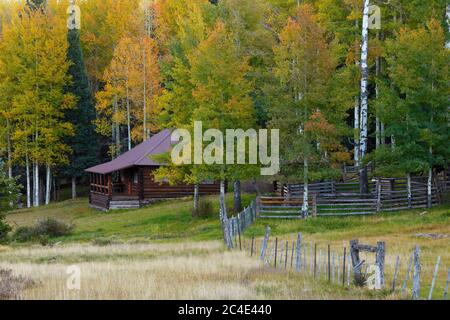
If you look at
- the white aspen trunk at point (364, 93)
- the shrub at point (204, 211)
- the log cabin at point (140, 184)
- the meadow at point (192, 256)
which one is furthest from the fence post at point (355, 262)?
the log cabin at point (140, 184)

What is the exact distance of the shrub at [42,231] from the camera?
3288 cm

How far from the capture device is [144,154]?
43031mm

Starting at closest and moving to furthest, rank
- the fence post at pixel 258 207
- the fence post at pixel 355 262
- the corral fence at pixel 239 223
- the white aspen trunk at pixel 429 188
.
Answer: the fence post at pixel 355 262 → the corral fence at pixel 239 223 → the white aspen trunk at pixel 429 188 → the fence post at pixel 258 207

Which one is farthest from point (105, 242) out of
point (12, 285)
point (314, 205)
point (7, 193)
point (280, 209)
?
point (12, 285)

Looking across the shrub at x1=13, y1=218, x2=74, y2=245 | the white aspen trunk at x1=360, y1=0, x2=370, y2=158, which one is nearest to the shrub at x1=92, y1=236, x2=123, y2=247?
the shrub at x1=13, y1=218, x2=74, y2=245

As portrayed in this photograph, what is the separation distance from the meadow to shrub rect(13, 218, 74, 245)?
2.89 feet

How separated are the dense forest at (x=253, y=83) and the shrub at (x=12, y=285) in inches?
493

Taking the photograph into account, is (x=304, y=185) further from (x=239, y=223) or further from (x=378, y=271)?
(x=378, y=271)

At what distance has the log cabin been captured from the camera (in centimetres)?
4294

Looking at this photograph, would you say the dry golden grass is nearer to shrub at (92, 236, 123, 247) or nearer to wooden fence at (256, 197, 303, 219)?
shrub at (92, 236, 123, 247)

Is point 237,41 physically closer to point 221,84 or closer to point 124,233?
point 221,84

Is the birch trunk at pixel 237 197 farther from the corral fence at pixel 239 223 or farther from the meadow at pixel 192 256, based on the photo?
the corral fence at pixel 239 223
